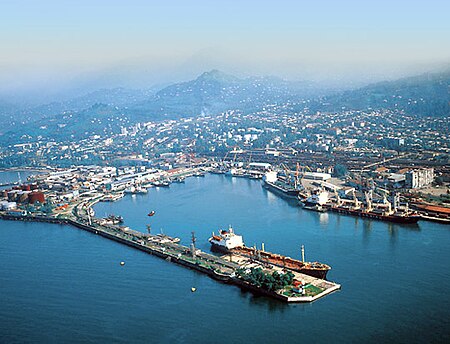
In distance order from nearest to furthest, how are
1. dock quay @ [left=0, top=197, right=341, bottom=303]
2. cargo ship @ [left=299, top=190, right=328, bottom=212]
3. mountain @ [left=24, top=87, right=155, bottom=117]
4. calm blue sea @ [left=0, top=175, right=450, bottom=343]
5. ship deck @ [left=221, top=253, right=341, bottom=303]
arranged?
calm blue sea @ [left=0, top=175, right=450, bottom=343] < ship deck @ [left=221, top=253, right=341, bottom=303] < dock quay @ [left=0, top=197, right=341, bottom=303] < cargo ship @ [left=299, top=190, right=328, bottom=212] < mountain @ [left=24, top=87, right=155, bottom=117]

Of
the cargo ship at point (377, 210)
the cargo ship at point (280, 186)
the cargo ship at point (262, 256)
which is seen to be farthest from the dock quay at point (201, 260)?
the cargo ship at point (280, 186)

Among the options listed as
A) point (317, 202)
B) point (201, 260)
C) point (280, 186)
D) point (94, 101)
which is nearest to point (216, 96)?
point (94, 101)

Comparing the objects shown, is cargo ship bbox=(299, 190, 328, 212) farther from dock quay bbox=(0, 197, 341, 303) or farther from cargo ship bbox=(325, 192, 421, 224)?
dock quay bbox=(0, 197, 341, 303)

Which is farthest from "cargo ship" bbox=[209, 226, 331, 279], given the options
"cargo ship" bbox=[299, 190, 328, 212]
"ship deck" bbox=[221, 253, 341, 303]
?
"cargo ship" bbox=[299, 190, 328, 212]

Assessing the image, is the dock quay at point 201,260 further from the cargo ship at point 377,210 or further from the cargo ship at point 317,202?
the cargo ship at point 317,202

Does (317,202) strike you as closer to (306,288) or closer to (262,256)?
(262,256)

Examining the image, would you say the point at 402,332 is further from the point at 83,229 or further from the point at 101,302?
Result: the point at 83,229
